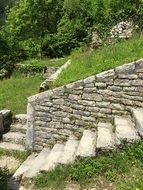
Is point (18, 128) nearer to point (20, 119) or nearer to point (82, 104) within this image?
point (20, 119)

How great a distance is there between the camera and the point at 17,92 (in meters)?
14.2

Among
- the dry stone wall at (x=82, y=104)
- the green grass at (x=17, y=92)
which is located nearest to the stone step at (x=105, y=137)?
the dry stone wall at (x=82, y=104)

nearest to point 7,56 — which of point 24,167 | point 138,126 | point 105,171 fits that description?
point 24,167

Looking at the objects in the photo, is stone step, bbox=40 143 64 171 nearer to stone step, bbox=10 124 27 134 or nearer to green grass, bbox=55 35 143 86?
green grass, bbox=55 35 143 86

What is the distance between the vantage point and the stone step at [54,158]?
25.5 ft

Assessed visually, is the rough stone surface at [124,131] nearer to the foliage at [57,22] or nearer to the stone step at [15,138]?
the stone step at [15,138]

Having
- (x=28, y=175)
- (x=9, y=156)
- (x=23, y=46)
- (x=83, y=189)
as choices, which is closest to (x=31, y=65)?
(x=23, y=46)

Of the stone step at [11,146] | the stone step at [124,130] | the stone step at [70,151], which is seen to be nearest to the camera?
the stone step at [124,130]

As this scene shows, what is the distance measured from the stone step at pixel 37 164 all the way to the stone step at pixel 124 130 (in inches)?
79.8

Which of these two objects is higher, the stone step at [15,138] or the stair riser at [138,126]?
the stair riser at [138,126]

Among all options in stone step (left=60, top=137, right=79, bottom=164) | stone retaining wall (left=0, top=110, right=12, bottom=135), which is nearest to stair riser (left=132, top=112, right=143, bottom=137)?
stone step (left=60, top=137, right=79, bottom=164)

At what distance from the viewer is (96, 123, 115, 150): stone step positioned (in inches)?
290

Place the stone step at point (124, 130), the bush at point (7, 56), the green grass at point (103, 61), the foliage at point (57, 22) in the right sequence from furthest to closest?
the bush at point (7, 56) < the foliage at point (57, 22) < the green grass at point (103, 61) < the stone step at point (124, 130)

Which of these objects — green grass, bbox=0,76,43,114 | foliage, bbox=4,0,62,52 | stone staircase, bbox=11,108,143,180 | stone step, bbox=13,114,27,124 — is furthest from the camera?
foliage, bbox=4,0,62,52
